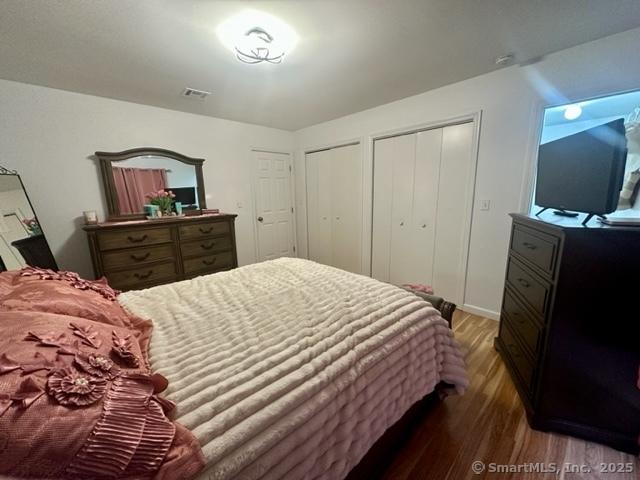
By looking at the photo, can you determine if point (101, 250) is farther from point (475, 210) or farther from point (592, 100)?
point (592, 100)

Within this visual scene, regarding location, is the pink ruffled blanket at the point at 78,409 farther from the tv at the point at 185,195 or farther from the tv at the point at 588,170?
the tv at the point at 185,195

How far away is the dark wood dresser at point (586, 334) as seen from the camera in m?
1.14

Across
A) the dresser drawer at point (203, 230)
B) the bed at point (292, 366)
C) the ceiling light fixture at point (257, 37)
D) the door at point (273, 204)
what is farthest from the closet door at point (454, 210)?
the dresser drawer at point (203, 230)

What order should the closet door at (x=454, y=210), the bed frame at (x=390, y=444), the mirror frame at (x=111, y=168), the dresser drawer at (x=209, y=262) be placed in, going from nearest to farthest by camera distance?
the bed frame at (x=390, y=444) < the closet door at (x=454, y=210) < the mirror frame at (x=111, y=168) < the dresser drawer at (x=209, y=262)

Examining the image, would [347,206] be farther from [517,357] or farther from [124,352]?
[124,352]

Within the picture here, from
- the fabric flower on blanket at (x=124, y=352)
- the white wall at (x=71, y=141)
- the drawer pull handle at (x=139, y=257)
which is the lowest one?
the drawer pull handle at (x=139, y=257)

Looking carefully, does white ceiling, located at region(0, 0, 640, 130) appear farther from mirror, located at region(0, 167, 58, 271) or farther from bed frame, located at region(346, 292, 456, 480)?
bed frame, located at region(346, 292, 456, 480)

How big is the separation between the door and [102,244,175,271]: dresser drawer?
4.77 feet

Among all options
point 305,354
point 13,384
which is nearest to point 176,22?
point 13,384

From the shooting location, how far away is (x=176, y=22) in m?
1.50

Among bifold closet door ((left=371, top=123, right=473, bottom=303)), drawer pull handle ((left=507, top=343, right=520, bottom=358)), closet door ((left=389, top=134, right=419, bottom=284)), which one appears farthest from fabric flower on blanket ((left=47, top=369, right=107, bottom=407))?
closet door ((left=389, top=134, right=419, bottom=284))

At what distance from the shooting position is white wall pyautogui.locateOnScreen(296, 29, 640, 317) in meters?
1.72

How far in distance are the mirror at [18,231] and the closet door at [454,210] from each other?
3.61m

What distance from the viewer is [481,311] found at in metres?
2.51
